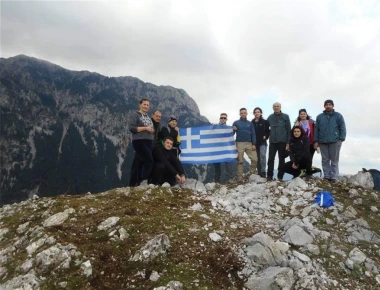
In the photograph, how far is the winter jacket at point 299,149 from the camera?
13.4 meters

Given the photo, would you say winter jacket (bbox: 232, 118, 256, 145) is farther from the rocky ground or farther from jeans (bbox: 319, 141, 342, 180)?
the rocky ground

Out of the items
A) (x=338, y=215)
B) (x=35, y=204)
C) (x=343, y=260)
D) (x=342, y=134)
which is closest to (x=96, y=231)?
(x=35, y=204)

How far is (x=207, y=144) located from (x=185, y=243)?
978cm

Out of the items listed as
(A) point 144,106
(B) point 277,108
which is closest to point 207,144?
(B) point 277,108

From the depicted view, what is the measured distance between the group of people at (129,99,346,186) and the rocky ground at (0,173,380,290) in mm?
1895

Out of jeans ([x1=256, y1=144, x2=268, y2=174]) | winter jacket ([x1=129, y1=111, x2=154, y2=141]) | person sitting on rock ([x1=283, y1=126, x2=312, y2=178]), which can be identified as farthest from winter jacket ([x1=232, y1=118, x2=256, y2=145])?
winter jacket ([x1=129, y1=111, x2=154, y2=141])

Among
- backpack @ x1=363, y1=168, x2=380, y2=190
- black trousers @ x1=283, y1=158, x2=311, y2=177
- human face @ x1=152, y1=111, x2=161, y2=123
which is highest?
human face @ x1=152, y1=111, x2=161, y2=123

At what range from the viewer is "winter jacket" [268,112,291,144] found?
590 inches

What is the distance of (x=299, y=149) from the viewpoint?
13.6 metres

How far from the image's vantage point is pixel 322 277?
21.2 feet

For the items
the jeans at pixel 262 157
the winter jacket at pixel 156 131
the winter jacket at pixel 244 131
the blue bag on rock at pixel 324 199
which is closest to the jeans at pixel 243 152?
the winter jacket at pixel 244 131

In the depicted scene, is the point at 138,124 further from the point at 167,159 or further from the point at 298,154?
the point at 298,154

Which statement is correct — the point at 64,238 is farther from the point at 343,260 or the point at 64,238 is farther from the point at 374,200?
the point at 374,200

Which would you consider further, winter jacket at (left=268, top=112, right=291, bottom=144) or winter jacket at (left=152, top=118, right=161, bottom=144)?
winter jacket at (left=268, top=112, right=291, bottom=144)
